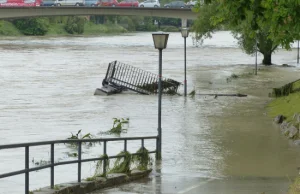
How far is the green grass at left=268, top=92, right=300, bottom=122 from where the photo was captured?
98.7ft

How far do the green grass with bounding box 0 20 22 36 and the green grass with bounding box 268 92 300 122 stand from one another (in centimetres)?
8523

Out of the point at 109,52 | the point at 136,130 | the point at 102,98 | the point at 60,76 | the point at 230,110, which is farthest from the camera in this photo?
the point at 109,52

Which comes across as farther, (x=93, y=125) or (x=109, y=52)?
(x=109, y=52)

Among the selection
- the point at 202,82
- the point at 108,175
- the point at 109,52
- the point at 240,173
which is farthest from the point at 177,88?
the point at 109,52

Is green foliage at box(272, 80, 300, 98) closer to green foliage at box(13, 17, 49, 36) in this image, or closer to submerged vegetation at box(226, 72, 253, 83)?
submerged vegetation at box(226, 72, 253, 83)

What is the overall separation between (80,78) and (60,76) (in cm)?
245

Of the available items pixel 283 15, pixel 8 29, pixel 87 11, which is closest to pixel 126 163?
pixel 283 15

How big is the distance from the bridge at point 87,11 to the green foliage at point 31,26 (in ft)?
72.3

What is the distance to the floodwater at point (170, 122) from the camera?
55.0 ft

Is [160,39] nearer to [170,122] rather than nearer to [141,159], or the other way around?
[141,159]

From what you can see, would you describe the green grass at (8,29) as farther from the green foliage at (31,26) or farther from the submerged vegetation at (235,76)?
the submerged vegetation at (235,76)

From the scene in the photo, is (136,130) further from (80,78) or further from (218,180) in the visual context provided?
(80,78)

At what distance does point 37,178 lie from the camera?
1609 centimetres

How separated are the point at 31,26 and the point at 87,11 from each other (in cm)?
2324
